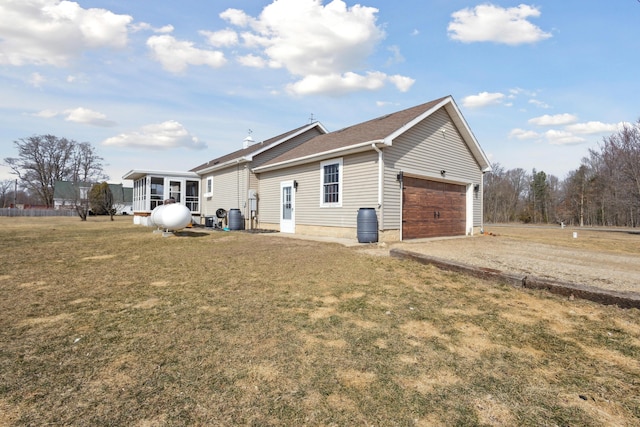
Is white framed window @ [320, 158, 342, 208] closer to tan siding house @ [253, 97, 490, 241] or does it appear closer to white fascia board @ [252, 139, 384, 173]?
tan siding house @ [253, 97, 490, 241]

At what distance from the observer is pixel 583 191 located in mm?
33312

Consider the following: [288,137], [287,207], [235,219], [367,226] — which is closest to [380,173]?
[367,226]

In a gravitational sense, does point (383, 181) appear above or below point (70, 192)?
below

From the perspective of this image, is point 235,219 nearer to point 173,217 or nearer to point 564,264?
point 173,217

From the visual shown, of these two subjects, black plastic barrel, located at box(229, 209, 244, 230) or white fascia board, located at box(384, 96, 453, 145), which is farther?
black plastic barrel, located at box(229, 209, 244, 230)

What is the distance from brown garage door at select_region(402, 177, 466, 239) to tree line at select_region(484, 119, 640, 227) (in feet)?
52.0

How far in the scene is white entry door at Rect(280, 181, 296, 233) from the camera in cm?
1320

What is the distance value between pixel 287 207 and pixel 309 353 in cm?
1108

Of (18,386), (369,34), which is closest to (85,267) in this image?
(18,386)

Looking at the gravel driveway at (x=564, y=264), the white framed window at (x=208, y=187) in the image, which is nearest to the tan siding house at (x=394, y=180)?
the gravel driveway at (x=564, y=264)

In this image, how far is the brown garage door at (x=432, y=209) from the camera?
1094 centimetres

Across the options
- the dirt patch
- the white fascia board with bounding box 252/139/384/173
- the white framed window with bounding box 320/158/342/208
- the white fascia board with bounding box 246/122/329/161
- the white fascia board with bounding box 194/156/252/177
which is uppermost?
the white fascia board with bounding box 246/122/329/161

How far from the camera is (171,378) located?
228cm

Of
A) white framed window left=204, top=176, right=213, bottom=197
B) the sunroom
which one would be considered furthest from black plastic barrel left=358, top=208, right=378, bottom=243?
the sunroom
